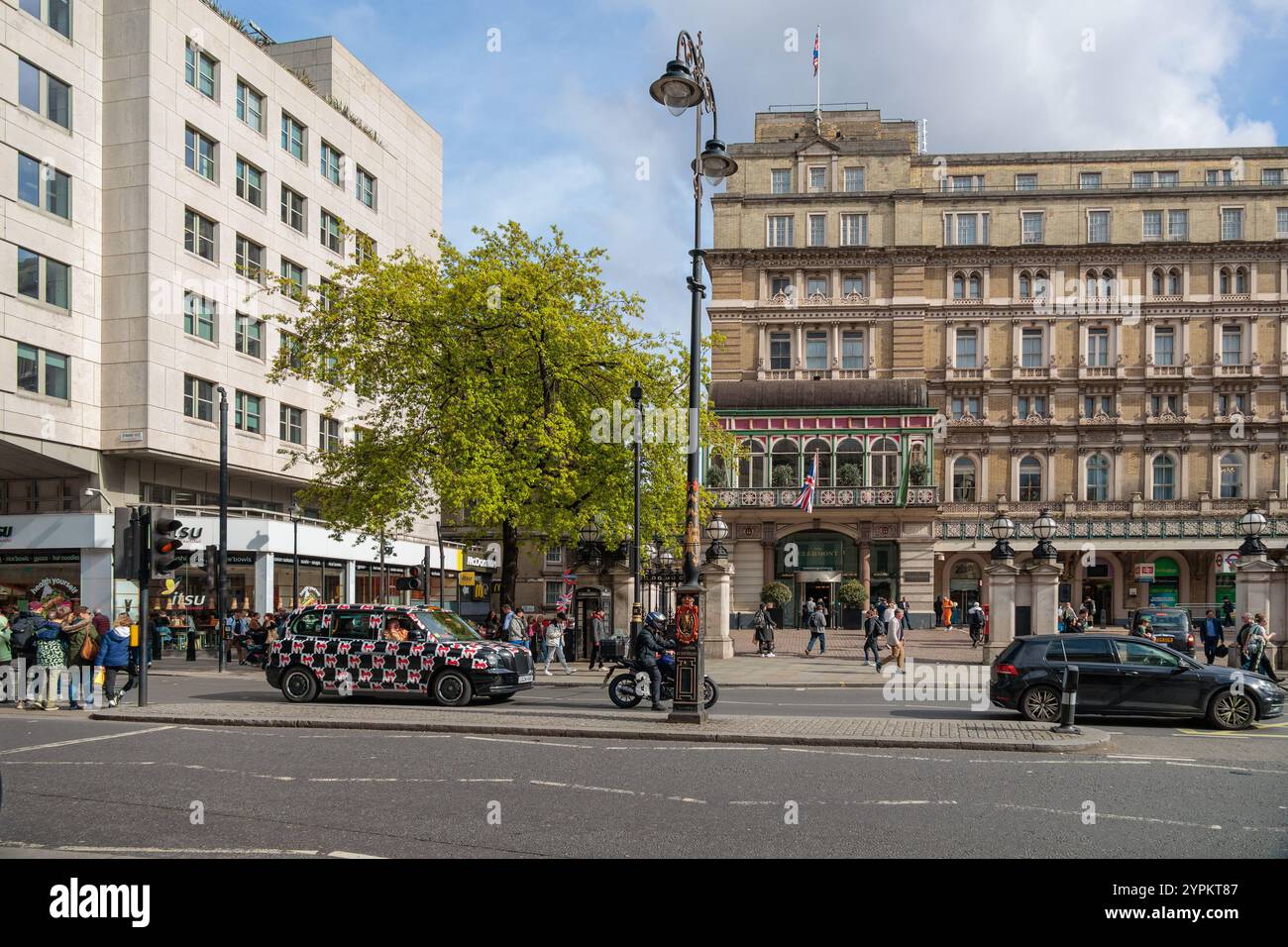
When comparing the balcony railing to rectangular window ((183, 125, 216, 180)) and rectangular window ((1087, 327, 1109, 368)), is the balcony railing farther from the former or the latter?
rectangular window ((183, 125, 216, 180))

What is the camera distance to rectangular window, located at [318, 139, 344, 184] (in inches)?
1858

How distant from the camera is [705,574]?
3222 cm

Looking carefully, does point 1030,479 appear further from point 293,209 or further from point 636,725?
point 636,725

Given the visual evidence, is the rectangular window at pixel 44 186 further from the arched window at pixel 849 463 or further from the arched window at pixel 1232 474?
the arched window at pixel 1232 474

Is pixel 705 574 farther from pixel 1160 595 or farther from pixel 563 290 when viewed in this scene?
pixel 1160 595

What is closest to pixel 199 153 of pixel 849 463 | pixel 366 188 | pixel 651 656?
pixel 366 188

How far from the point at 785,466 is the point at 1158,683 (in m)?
37.6

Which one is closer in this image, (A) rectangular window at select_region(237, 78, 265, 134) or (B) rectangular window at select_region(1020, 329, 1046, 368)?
(A) rectangular window at select_region(237, 78, 265, 134)

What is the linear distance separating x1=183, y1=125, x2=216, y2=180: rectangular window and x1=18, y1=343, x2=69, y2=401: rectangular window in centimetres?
832

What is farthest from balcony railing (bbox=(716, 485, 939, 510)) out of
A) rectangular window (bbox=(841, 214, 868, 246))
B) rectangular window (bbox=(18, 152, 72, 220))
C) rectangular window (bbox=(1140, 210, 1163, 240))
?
rectangular window (bbox=(18, 152, 72, 220))

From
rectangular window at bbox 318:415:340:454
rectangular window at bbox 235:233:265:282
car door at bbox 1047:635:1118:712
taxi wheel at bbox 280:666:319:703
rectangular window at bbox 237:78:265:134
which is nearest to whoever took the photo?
car door at bbox 1047:635:1118:712
